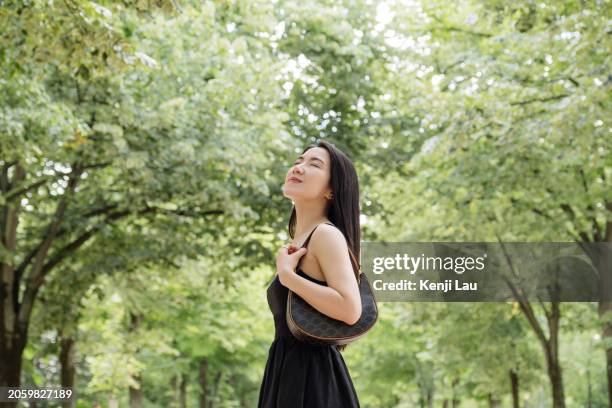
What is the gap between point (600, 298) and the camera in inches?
644

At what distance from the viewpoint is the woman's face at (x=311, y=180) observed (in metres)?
3.74

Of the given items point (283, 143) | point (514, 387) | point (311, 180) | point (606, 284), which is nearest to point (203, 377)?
point (514, 387)

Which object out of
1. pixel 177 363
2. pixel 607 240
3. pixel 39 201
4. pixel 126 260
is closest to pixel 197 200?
pixel 126 260

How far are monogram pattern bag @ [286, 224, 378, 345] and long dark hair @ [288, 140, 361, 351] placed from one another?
24 cm

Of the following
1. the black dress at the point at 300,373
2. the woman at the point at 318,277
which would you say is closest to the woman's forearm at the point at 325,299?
the woman at the point at 318,277

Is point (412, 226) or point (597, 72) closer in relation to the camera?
point (597, 72)

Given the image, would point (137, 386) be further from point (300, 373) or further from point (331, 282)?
point (331, 282)

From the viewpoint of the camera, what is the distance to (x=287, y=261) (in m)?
3.53

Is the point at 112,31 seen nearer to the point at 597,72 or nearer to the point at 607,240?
the point at 597,72

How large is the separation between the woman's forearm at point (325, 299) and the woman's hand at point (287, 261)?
0.05m

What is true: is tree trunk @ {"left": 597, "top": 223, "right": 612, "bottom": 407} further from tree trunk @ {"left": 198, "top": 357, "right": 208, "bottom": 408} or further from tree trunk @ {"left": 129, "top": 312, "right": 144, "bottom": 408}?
tree trunk @ {"left": 198, "top": 357, "right": 208, "bottom": 408}

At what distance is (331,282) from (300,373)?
0.39 meters

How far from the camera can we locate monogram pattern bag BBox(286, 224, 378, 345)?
3.39 m

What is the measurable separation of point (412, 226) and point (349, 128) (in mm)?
4082
